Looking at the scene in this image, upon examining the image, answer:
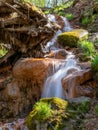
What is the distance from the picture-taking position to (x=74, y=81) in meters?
8.48

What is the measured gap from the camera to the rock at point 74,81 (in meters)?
8.42

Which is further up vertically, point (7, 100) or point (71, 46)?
point (71, 46)

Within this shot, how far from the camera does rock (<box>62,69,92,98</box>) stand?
8.42m

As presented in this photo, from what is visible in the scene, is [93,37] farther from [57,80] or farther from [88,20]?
[57,80]

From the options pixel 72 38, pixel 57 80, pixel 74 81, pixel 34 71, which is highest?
pixel 72 38

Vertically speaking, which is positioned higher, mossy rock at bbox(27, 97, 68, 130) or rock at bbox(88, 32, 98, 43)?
rock at bbox(88, 32, 98, 43)

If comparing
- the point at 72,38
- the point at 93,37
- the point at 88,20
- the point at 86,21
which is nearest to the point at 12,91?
the point at 72,38

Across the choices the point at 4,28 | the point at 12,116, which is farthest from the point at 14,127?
the point at 4,28

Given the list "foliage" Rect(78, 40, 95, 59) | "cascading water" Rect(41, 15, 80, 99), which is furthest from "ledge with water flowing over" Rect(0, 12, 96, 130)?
"foliage" Rect(78, 40, 95, 59)

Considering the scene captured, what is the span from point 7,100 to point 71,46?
13.2 ft

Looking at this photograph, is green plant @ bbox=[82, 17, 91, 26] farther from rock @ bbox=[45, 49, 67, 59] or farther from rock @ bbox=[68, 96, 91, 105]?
rock @ bbox=[68, 96, 91, 105]

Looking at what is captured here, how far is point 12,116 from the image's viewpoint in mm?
9586

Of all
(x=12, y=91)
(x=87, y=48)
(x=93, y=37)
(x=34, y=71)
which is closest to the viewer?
(x=34, y=71)

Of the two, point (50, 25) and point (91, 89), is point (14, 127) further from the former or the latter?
point (50, 25)
